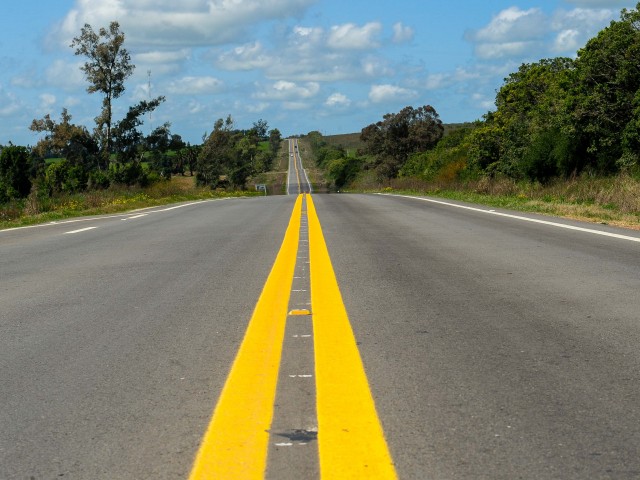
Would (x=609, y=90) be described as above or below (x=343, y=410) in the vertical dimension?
above

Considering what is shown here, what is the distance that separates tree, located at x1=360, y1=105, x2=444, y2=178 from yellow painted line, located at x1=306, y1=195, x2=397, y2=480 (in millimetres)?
86454

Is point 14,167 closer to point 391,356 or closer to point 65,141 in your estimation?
point 65,141

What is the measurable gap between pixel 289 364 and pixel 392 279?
11.0 feet

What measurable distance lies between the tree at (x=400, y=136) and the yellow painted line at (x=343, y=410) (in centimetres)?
8645

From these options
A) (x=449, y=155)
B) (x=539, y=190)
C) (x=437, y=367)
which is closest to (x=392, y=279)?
(x=437, y=367)

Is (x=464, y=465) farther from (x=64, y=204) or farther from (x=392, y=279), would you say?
(x=64, y=204)

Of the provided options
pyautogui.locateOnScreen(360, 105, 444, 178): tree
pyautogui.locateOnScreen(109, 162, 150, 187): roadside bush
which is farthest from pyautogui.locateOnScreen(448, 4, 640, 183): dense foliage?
pyautogui.locateOnScreen(360, 105, 444, 178): tree

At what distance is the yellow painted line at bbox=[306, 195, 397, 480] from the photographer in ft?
9.52

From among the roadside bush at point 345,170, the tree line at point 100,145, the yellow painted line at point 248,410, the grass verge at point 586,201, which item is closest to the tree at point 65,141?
the tree line at point 100,145

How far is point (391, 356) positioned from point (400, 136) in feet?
296

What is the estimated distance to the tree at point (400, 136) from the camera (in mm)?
91062

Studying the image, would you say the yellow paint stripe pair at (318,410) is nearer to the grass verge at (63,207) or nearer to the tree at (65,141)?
the grass verge at (63,207)

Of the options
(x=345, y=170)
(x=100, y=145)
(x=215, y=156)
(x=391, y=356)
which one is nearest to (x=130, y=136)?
(x=100, y=145)

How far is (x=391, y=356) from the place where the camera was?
4.53 m
